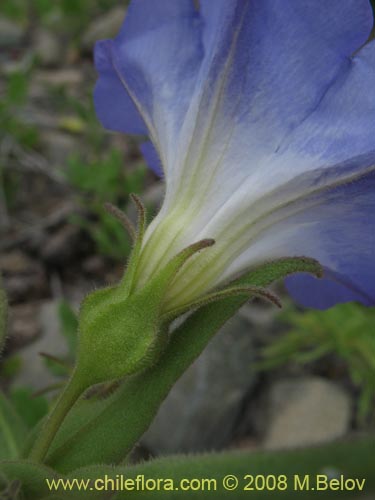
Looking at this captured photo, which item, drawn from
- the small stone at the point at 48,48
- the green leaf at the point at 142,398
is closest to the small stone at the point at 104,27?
the small stone at the point at 48,48

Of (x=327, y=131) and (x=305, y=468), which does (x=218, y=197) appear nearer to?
(x=327, y=131)

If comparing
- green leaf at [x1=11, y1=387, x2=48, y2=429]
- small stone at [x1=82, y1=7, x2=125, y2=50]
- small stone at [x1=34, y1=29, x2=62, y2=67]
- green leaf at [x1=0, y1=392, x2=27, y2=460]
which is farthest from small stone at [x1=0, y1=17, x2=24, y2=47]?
green leaf at [x1=0, y1=392, x2=27, y2=460]

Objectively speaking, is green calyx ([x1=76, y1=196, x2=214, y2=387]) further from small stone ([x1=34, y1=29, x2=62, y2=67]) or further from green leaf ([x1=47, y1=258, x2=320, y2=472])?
small stone ([x1=34, y1=29, x2=62, y2=67])

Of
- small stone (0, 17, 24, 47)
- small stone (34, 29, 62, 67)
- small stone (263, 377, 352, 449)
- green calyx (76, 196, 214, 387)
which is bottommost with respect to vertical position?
small stone (263, 377, 352, 449)

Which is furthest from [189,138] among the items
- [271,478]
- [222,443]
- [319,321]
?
[222,443]

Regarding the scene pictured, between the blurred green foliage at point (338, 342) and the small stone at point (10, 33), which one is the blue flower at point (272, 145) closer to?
the blurred green foliage at point (338, 342)

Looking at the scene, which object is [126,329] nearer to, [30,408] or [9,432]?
[9,432]

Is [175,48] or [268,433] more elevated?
[175,48]
